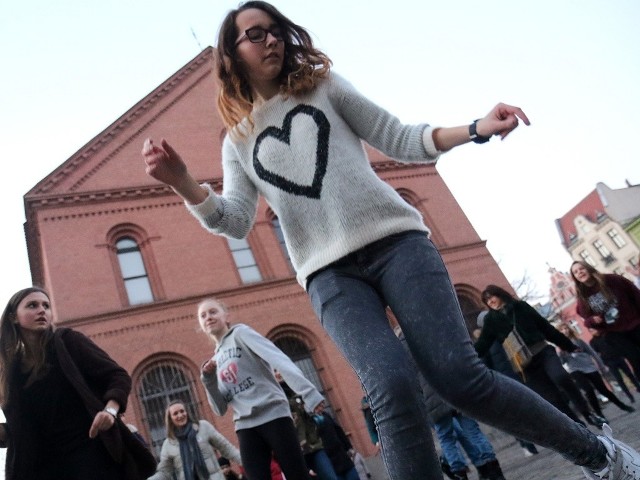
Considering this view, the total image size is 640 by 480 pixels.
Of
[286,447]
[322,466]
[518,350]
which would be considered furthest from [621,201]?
[286,447]

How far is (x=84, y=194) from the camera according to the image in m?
15.8

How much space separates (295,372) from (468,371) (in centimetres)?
243

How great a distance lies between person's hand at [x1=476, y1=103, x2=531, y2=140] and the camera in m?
1.83

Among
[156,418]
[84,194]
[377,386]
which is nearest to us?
[377,386]

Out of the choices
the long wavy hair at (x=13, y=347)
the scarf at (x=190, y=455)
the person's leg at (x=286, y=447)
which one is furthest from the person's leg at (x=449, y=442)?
the long wavy hair at (x=13, y=347)

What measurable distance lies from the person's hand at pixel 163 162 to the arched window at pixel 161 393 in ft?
39.5

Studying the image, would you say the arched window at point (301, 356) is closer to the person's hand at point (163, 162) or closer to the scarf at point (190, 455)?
the scarf at point (190, 455)

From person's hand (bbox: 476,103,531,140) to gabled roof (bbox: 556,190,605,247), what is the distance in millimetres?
61956

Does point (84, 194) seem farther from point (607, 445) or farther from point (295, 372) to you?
point (607, 445)

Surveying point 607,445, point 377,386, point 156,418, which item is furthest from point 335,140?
point 156,418

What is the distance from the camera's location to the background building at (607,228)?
170ft

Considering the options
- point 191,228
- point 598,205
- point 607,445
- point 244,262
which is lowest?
point 607,445

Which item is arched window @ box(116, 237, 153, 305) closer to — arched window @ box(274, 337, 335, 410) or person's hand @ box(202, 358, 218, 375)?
arched window @ box(274, 337, 335, 410)

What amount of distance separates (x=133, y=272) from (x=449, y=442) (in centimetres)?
1242
